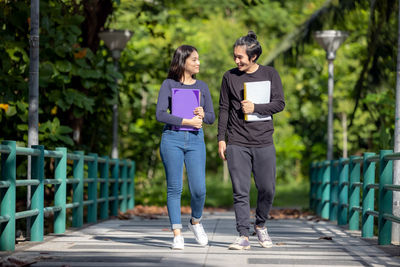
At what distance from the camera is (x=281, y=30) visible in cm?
4234

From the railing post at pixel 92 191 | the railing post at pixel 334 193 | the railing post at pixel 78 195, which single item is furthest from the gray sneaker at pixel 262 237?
the railing post at pixel 334 193

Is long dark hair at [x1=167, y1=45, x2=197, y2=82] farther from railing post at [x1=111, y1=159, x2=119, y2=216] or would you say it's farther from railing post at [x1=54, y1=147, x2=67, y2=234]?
railing post at [x1=111, y1=159, x2=119, y2=216]

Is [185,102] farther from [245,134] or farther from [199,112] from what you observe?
[245,134]

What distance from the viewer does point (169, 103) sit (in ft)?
25.4

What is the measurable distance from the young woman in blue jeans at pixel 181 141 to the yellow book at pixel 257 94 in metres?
0.38

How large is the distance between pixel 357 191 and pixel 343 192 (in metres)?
1.09

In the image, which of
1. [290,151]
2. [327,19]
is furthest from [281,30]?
[327,19]

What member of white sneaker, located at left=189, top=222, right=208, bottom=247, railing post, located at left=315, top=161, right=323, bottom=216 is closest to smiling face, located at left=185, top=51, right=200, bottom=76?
white sneaker, located at left=189, top=222, right=208, bottom=247

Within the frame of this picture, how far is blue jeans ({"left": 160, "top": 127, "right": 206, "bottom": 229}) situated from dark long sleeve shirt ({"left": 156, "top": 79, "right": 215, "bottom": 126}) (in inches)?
6.2

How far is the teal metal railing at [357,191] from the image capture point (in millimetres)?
8648

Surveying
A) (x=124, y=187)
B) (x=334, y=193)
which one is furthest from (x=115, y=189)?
(x=334, y=193)

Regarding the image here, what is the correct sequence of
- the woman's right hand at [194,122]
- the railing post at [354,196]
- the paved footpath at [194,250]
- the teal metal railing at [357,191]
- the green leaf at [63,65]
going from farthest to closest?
the green leaf at [63,65], the railing post at [354,196], the teal metal railing at [357,191], the woman's right hand at [194,122], the paved footpath at [194,250]

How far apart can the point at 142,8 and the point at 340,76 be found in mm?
17127

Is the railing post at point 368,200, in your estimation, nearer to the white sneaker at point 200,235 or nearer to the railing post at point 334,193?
the white sneaker at point 200,235
